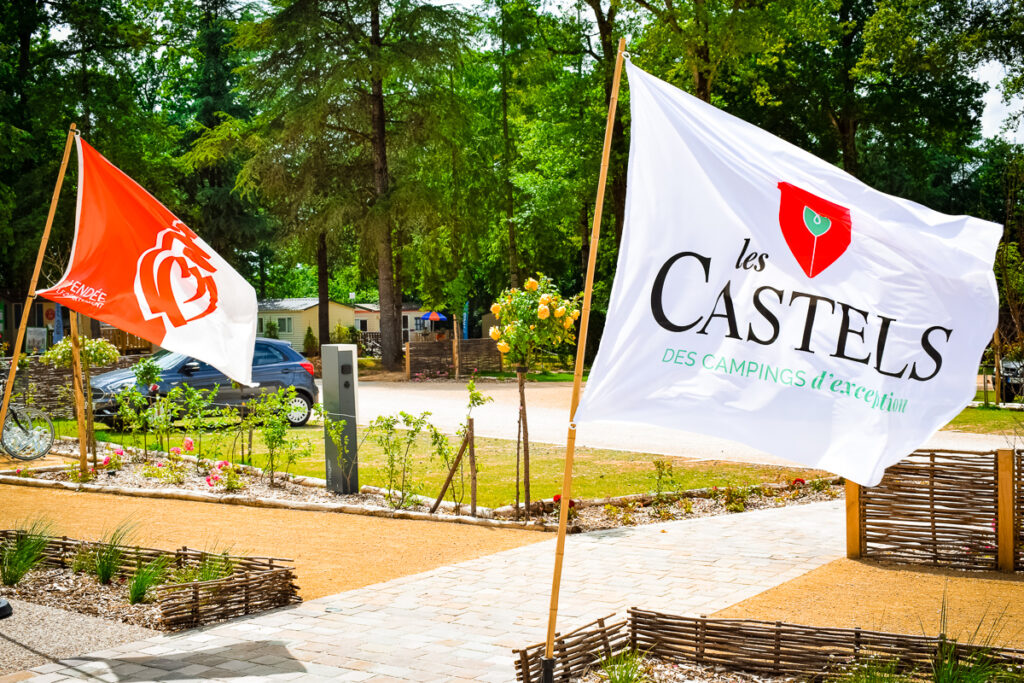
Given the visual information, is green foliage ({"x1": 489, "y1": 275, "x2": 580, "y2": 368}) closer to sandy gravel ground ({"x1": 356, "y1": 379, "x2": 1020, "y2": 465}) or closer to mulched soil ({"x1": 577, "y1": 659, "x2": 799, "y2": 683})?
sandy gravel ground ({"x1": 356, "y1": 379, "x2": 1020, "y2": 465})

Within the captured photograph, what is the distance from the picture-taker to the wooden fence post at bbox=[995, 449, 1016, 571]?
7773mm

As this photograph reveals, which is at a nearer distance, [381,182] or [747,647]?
[747,647]

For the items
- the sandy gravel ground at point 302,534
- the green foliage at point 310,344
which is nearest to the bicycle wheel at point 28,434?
the sandy gravel ground at point 302,534

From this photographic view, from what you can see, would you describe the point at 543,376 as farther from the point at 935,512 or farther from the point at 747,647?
the point at 747,647

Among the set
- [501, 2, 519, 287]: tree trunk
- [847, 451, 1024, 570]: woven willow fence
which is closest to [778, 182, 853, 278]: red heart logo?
[847, 451, 1024, 570]: woven willow fence

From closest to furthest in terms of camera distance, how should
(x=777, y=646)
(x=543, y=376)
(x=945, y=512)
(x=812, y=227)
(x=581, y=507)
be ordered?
(x=812, y=227) → (x=777, y=646) → (x=945, y=512) → (x=581, y=507) → (x=543, y=376)

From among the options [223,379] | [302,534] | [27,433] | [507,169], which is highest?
[507,169]

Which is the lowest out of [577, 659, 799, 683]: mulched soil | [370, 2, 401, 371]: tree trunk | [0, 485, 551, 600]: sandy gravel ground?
[0, 485, 551, 600]: sandy gravel ground

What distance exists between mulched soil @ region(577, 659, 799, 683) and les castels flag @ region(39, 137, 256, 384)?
3.75 meters

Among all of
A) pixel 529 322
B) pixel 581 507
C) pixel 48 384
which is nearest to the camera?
pixel 529 322

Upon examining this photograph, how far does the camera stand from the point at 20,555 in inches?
291

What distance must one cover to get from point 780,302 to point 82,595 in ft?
17.1

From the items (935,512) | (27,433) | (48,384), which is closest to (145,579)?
(935,512)

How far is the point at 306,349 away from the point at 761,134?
2066 inches
